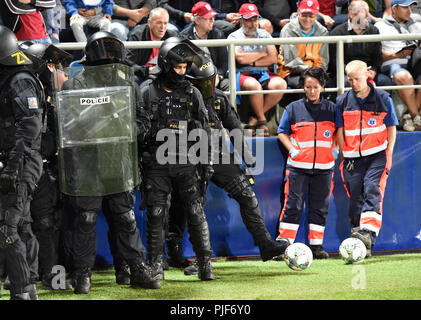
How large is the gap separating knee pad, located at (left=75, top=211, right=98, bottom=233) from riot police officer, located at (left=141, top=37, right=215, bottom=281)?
0.55 metres

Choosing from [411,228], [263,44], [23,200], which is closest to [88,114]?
[23,200]

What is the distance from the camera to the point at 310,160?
8133 millimetres

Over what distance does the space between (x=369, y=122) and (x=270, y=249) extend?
1.84 m

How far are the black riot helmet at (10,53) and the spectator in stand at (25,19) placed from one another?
75.3 inches

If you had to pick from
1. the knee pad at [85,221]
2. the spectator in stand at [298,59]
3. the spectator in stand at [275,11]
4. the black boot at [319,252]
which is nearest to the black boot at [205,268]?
the knee pad at [85,221]

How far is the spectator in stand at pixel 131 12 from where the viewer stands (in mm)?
9727

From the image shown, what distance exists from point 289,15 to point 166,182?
4.38 meters

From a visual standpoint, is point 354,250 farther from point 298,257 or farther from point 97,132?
point 97,132

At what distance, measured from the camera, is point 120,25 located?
922 cm

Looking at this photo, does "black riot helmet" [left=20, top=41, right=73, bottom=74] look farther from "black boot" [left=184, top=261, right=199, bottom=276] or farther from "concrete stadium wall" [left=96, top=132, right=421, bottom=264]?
"black boot" [left=184, top=261, right=199, bottom=276]

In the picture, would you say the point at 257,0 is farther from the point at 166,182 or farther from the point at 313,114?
the point at 166,182

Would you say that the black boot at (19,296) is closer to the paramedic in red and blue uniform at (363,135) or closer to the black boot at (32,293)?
the black boot at (32,293)

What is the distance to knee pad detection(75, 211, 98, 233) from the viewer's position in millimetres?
6629

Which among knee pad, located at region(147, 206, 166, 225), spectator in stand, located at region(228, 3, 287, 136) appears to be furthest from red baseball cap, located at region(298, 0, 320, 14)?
knee pad, located at region(147, 206, 166, 225)
